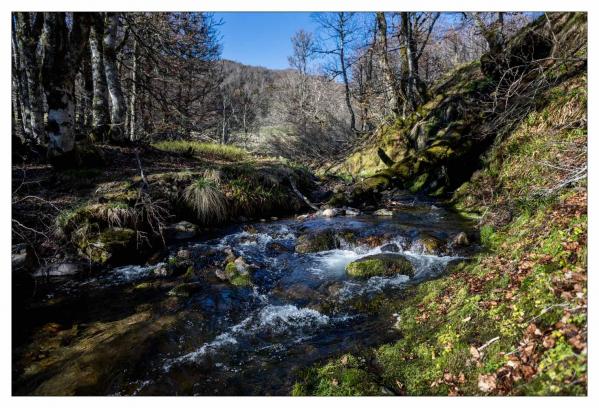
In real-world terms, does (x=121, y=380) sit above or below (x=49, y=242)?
below

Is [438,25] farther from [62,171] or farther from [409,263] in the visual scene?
[62,171]

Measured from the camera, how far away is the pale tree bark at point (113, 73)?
11.4 meters

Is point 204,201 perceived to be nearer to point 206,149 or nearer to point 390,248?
point 390,248

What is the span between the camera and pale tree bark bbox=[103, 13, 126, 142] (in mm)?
11367

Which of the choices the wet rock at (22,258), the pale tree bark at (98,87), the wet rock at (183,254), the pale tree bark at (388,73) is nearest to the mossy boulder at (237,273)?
the wet rock at (183,254)

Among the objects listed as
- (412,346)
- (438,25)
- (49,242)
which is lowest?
(412,346)

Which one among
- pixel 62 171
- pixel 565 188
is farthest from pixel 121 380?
pixel 62 171

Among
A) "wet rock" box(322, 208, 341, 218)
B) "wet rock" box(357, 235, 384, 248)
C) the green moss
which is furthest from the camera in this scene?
"wet rock" box(322, 208, 341, 218)

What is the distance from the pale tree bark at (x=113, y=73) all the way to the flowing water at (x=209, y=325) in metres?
6.92

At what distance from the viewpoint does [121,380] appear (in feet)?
11.1

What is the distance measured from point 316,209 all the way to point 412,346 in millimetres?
7105

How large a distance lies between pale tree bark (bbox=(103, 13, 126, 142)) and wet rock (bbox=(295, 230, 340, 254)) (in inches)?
301

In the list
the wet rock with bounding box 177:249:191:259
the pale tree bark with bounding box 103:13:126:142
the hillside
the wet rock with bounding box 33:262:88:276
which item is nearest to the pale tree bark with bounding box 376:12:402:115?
the hillside

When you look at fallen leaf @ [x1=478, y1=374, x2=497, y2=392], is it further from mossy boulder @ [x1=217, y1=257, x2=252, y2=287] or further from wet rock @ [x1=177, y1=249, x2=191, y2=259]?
wet rock @ [x1=177, y1=249, x2=191, y2=259]
